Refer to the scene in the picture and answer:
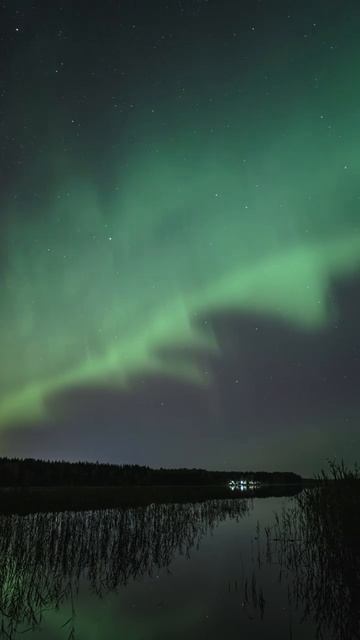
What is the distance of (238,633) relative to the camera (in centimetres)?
1122

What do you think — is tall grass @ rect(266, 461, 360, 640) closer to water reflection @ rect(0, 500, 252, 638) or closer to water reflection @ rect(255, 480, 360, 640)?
water reflection @ rect(255, 480, 360, 640)

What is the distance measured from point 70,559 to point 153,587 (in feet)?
11.7

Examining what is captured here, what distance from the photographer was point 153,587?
15336 millimetres

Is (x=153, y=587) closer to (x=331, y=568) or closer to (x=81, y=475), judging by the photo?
(x=331, y=568)

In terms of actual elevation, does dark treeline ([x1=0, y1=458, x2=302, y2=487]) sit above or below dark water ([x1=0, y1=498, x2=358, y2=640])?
above

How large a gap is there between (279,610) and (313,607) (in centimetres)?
82

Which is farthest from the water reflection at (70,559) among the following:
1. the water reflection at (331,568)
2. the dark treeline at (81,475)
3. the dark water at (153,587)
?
the dark treeline at (81,475)

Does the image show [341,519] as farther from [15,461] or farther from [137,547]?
[15,461]

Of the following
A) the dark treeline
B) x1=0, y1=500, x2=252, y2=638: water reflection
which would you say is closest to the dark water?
x1=0, y1=500, x2=252, y2=638: water reflection

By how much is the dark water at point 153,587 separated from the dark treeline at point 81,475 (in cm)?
6548

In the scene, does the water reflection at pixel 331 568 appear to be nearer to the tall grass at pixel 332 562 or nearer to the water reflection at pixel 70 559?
the tall grass at pixel 332 562

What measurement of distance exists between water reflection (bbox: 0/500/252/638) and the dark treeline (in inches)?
2484

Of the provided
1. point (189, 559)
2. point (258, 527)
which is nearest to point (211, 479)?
point (258, 527)

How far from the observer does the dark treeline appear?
8506 centimetres
